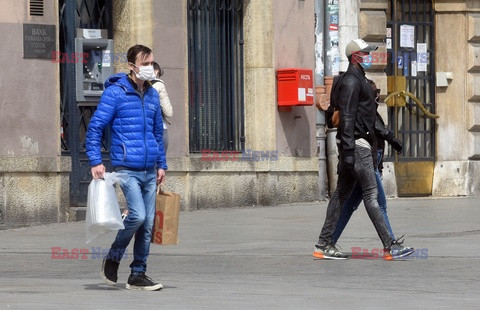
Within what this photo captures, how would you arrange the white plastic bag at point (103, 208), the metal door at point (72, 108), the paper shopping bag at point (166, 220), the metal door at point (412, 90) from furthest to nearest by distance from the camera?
the metal door at point (412, 90), the metal door at point (72, 108), the paper shopping bag at point (166, 220), the white plastic bag at point (103, 208)

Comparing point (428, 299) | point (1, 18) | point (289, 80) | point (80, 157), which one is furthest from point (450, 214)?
point (428, 299)

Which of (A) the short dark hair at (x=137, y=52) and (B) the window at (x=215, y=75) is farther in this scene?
(B) the window at (x=215, y=75)

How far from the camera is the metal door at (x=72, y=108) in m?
17.4

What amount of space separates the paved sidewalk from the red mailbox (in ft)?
8.35

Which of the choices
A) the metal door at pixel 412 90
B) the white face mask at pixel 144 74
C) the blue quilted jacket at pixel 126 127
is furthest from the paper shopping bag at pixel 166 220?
the metal door at pixel 412 90

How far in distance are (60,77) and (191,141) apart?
2.43m

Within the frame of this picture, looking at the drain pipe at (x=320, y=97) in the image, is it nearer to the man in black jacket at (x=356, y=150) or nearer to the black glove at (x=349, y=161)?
the man in black jacket at (x=356, y=150)

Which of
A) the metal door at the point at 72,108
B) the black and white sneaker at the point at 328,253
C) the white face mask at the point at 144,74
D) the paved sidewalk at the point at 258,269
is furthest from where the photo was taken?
the metal door at the point at 72,108

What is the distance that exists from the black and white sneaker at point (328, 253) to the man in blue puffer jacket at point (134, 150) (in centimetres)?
249

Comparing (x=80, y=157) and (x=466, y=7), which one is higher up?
(x=466, y=7)

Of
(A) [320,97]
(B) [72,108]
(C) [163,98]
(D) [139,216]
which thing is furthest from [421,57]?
(D) [139,216]

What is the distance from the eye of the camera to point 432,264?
11.8 m

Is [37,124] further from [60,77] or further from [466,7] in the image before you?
[466,7]

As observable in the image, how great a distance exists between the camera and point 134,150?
32.9 ft
